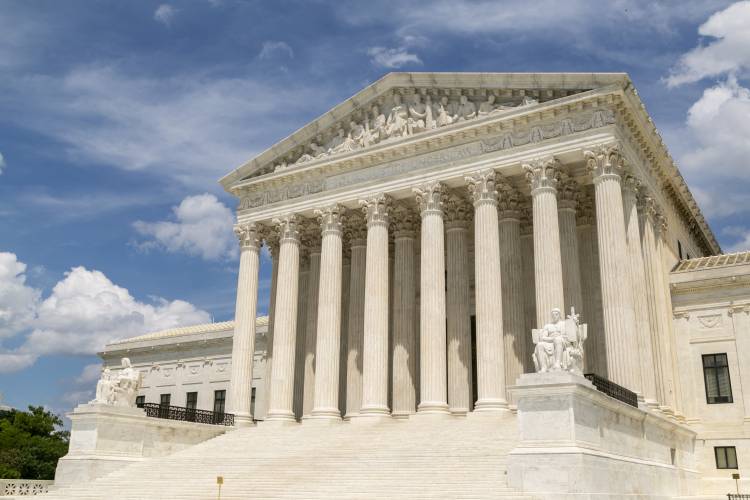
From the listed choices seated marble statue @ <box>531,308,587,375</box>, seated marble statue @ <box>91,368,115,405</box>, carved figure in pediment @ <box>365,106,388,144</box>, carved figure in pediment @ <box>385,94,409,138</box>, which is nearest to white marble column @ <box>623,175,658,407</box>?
seated marble statue @ <box>531,308,587,375</box>

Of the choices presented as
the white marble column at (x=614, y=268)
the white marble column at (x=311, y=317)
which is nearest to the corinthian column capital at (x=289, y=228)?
the white marble column at (x=311, y=317)

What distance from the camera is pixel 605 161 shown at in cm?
3278

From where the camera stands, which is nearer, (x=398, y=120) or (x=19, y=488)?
(x=19, y=488)

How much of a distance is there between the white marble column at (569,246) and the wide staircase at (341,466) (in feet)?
23.9

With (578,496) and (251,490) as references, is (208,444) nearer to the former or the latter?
(251,490)

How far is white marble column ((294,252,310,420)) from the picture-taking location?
4441 cm

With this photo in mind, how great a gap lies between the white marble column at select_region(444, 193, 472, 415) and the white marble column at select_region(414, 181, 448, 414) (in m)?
1.89

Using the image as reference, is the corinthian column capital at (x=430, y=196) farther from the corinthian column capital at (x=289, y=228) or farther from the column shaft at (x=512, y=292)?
the corinthian column capital at (x=289, y=228)

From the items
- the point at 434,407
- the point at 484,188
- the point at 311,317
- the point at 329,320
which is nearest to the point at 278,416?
the point at 329,320

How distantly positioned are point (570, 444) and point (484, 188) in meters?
16.0

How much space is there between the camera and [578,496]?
2166cm

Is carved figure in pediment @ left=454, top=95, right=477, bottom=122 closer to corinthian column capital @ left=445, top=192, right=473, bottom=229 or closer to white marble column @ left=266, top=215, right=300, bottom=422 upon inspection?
corinthian column capital @ left=445, top=192, right=473, bottom=229

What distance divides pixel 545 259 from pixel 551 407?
11.1m

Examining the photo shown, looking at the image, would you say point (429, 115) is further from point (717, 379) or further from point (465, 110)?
point (717, 379)
